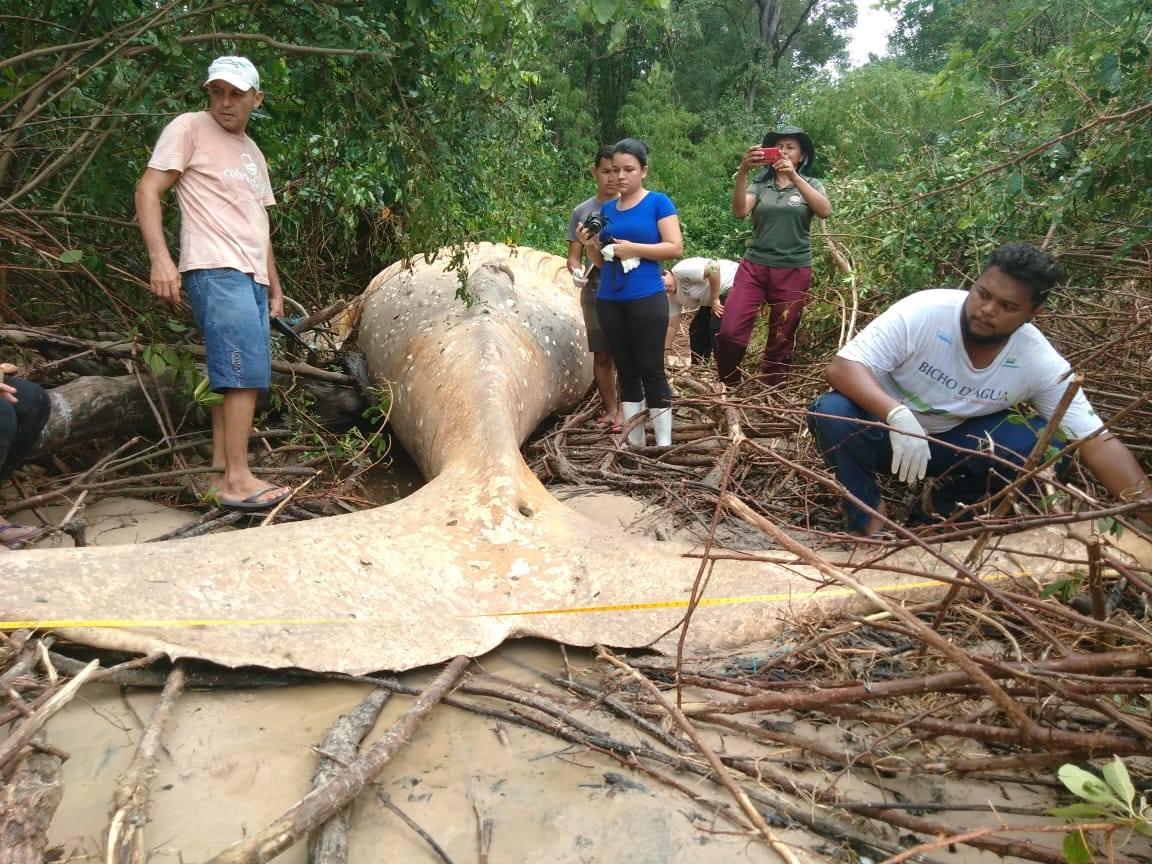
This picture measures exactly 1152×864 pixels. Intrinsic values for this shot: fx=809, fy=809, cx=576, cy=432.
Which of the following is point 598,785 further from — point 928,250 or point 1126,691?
point 928,250

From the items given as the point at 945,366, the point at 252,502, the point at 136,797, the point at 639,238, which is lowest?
the point at 252,502

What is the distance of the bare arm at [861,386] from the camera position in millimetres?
2814

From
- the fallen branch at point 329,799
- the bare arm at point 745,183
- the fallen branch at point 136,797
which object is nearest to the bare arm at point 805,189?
the bare arm at point 745,183

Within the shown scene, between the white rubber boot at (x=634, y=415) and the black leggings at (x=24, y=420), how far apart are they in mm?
2401

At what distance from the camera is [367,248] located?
6.18 metres

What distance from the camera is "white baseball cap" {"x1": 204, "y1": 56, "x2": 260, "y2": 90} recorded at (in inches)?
113

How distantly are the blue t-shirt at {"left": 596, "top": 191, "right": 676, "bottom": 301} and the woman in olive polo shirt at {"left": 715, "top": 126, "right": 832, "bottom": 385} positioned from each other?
2.21 feet

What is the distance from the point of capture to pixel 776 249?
14.0 ft

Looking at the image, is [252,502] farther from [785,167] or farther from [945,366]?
[785,167]

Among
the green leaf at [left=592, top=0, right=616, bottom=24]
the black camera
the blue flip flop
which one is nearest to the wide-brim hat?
the black camera

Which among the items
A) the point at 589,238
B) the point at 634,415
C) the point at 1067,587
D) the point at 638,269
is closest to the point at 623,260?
the point at 638,269

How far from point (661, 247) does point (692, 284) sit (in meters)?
1.38

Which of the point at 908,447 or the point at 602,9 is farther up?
the point at 602,9

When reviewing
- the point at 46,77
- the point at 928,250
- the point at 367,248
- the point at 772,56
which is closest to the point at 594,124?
the point at 772,56
